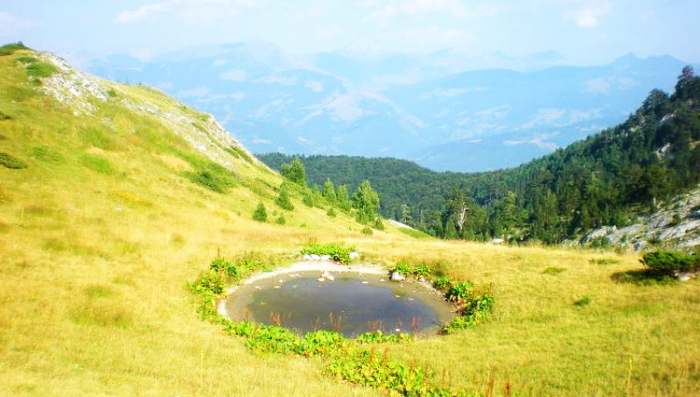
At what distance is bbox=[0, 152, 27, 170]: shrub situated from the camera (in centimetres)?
3759

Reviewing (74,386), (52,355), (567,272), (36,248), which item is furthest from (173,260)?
(567,272)

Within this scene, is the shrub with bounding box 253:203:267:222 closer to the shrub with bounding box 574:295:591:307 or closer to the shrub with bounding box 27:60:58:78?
the shrub with bounding box 27:60:58:78

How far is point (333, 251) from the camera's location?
40.5 metres

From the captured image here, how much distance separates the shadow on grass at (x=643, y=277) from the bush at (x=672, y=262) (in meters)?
0.42

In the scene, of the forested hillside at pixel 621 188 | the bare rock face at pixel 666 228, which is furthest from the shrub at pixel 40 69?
the forested hillside at pixel 621 188

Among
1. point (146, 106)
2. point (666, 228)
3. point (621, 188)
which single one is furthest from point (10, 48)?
point (621, 188)

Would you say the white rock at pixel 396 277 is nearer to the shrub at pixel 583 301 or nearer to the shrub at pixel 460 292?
the shrub at pixel 460 292

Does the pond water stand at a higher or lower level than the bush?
lower

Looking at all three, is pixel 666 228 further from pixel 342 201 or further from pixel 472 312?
pixel 472 312

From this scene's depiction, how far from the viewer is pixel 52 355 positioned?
16.2 metres

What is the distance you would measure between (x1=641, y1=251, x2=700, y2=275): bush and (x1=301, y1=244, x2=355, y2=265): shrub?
71.1 ft

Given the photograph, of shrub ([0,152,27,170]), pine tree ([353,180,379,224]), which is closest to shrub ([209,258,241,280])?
shrub ([0,152,27,170])

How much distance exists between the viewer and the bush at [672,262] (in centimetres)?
2491

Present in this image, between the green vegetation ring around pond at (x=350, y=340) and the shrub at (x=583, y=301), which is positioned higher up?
the shrub at (x=583, y=301)
